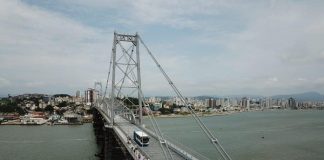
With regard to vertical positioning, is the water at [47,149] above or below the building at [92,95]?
below

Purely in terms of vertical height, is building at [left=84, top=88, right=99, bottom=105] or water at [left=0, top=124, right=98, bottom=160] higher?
building at [left=84, top=88, right=99, bottom=105]

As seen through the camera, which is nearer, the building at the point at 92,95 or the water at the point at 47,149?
the water at the point at 47,149

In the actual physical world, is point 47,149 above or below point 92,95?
below

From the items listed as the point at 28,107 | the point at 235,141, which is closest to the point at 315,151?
the point at 235,141

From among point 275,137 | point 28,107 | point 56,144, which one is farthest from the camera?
point 28,107

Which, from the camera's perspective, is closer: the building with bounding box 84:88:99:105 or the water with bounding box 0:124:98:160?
the water with bounding box 0:124:98:160

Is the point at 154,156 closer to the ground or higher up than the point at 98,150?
higher up

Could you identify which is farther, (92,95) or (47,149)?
(92,95)

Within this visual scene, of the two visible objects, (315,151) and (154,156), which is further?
(315,151)

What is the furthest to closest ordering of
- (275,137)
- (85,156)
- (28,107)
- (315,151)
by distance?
(28,107) < (275,137) < (315,151) < (85,156)

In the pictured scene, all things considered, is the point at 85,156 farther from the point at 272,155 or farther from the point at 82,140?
the point at 272,155
